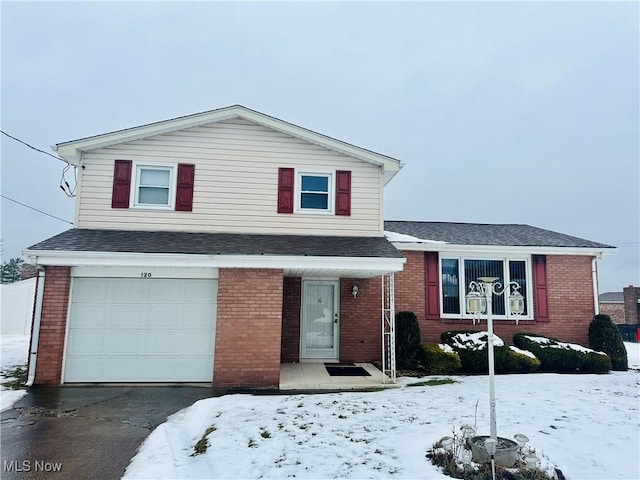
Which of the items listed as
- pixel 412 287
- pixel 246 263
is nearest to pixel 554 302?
pixel 412 287

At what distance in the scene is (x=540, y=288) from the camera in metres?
11.5

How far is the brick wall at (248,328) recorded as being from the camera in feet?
26.4

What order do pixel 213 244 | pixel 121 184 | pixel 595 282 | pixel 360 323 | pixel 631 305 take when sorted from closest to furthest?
pixel 213 244, pixel 121 184, pixel 360 323, pixel 595 282, pixel 631 305

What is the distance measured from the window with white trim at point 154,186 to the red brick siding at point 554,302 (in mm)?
6759

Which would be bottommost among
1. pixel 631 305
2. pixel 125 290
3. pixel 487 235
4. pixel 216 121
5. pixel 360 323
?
pixel 360 323

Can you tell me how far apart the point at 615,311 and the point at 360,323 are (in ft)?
53.8

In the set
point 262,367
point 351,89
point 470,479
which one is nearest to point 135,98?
point 351,89

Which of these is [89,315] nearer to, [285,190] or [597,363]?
[285,190]

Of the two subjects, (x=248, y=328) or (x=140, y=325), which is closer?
(x=248, y=328)

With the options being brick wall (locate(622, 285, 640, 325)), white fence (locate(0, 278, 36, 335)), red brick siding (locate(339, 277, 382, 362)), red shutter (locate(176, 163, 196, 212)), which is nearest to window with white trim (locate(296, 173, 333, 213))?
red brick siding (locate(339, 277, 382, 362))

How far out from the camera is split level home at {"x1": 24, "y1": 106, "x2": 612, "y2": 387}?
321 inches

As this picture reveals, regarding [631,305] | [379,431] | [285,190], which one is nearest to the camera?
[379,431]

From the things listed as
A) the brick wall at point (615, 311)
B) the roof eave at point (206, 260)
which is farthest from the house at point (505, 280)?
the brick wall at point (615, 311)
